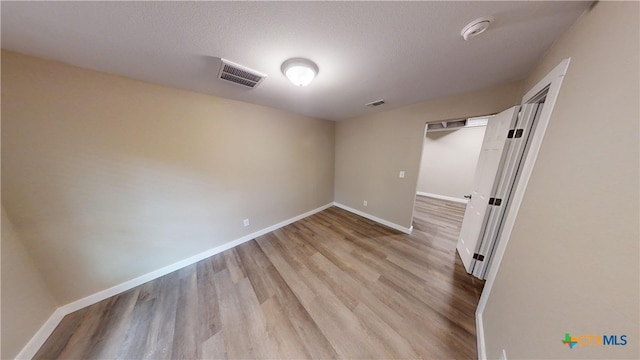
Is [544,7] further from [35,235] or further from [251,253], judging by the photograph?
[35,235]

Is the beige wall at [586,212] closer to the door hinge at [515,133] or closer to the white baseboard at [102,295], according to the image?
the door hinge at [515,133]

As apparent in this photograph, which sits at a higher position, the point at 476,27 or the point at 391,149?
the point at 476,27

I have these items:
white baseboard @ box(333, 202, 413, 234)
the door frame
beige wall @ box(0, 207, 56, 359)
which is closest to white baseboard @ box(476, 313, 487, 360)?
the door frame

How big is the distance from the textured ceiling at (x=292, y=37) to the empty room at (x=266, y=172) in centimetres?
1

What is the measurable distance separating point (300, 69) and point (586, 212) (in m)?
1.77

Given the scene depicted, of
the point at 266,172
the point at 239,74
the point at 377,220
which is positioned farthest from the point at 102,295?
the point at 377,220

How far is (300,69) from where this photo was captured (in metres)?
1.30

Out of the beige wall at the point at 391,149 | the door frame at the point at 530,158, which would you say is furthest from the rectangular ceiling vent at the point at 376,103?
the door frame at the point at 530,158

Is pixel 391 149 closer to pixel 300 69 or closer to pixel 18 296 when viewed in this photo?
pixel 300 69

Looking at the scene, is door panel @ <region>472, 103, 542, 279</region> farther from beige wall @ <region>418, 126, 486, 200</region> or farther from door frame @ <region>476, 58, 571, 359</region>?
beige wall @ <region>418, 126, 486, 200</region>

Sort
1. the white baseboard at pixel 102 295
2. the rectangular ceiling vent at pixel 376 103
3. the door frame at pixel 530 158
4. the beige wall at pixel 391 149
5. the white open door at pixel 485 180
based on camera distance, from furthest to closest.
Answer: the rectangular ceiling vent at pixel 376 103 < the beige wall at pixel 391 149 < the white open door at pixel 485 180 < the white baseboard at pixel 102 295 < the door frame at pixel 530 158

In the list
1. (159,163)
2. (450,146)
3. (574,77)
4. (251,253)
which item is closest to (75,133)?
(159,163)

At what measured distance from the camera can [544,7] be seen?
849 mm

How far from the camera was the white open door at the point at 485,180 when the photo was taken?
1577 mm
